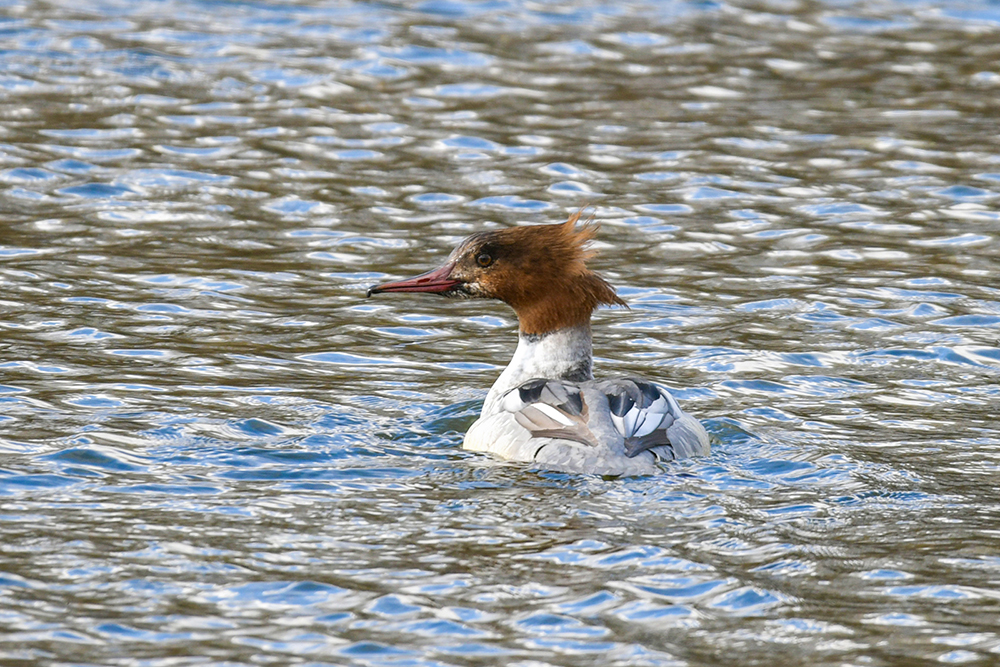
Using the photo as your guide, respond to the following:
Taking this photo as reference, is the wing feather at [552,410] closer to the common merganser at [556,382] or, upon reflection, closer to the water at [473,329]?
the common merganser at [556,382]

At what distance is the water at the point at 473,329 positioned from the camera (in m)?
5.52

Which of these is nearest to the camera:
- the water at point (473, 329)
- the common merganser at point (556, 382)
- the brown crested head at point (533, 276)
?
the water at point (473, 329)

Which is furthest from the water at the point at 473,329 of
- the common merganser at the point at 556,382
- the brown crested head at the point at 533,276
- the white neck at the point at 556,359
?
the brown crested head at the point at 533,276

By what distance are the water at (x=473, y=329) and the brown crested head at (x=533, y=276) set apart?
0.73m

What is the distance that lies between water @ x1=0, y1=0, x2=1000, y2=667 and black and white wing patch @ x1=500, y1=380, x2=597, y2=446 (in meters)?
0.26

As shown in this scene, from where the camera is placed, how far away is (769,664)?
16.8 feet

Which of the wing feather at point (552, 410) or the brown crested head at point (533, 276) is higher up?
the brown crested head at point (533, 276)

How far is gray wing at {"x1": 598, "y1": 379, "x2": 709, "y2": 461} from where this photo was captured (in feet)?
23.1

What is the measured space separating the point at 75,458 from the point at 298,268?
399cm

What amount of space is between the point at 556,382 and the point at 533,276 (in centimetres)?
73

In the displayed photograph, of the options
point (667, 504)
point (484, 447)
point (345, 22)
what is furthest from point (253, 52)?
point (667, 504)

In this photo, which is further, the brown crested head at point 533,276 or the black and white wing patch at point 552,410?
the brown crested head at point 533,276

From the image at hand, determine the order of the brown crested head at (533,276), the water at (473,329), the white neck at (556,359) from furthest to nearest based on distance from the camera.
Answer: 1. the white neck at (556,359)
2. the brown crested head at (533,276)
3. the water at (473,329)

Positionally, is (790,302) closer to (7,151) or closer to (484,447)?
(484,447)
